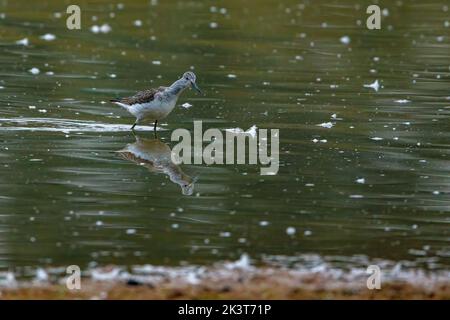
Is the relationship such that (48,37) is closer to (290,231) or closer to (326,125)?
(326,125)

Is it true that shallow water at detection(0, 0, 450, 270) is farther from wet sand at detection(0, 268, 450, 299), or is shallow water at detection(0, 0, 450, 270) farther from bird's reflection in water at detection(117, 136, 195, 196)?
wet sand at detection(0, 268, 450, 299)

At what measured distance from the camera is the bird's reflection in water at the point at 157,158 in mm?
12289

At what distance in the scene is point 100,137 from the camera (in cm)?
1439

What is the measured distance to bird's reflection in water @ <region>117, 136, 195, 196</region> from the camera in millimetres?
12289

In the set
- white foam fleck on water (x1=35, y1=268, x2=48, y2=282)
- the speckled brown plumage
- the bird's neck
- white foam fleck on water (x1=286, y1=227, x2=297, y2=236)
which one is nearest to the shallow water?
white foam fleck on water (x1=286, y1=227, x2=297, y2=236)

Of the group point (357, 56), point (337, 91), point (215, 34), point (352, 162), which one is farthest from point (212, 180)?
point (215, 34)

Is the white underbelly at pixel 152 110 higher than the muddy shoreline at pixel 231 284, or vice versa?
the white underbelly at pixel 152 110

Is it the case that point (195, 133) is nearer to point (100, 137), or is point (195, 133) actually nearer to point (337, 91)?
point (100, 137)

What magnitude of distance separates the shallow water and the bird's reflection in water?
0.16ft

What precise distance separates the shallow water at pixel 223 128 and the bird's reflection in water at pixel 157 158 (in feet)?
0.16

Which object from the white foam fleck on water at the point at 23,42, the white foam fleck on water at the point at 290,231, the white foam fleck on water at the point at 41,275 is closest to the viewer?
the white foam fleck on water at the point at 41,275

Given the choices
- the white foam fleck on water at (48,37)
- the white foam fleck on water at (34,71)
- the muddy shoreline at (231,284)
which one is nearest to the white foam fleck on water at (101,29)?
the white foam fleck on water at (48,37)

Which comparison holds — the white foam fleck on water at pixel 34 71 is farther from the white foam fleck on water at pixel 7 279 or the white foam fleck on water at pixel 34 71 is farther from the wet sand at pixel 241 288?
the wet sand at pixel 241 288

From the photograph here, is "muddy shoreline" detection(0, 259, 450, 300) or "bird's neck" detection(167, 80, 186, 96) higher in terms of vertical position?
"bird's neck" detection(167, 80, 186, 96)
